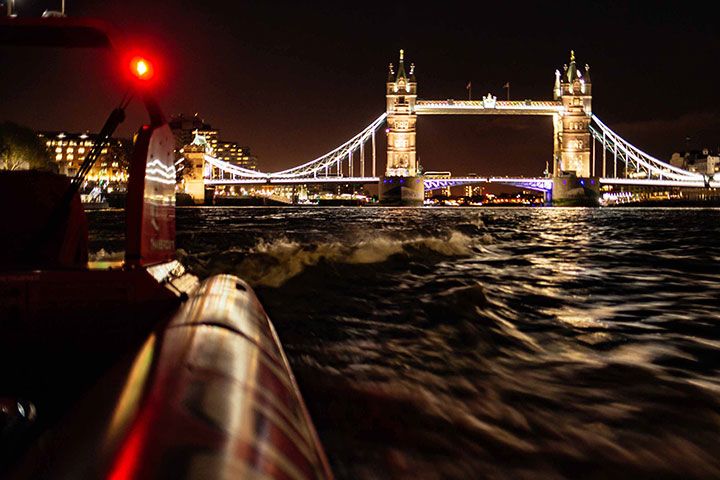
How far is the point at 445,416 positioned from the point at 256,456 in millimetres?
1805

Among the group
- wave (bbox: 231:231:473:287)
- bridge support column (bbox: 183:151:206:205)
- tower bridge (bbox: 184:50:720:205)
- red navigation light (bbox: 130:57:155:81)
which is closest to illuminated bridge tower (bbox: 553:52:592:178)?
tower bridge (bbox: 184:50:720:205)

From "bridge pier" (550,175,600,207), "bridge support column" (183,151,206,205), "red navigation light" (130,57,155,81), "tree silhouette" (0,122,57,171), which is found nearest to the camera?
"red navigation light" (130,57,155,81)

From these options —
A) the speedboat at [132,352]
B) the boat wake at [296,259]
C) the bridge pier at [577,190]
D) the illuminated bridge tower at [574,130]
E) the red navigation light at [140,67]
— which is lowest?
the boat wake at [296,259]

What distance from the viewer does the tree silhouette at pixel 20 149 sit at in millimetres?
46062

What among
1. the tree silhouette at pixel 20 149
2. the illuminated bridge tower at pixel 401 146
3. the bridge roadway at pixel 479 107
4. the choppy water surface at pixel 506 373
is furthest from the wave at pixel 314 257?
the bridge roadway at pixel 479 107

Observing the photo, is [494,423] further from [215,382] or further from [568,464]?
[215,382]

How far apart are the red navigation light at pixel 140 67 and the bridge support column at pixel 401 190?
9233 centimetres

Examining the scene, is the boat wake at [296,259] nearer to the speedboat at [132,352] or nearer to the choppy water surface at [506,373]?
the choppy water surface at [506,373]

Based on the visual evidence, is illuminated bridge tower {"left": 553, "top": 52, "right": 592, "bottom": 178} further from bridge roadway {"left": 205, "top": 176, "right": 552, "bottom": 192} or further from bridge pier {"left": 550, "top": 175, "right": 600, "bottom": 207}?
bridge roadway {"left": 205, "top": 176, "right": 552, "bottom": 192}

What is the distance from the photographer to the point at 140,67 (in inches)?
103

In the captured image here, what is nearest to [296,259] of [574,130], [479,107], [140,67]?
[140,67]

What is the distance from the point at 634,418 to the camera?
2547mm

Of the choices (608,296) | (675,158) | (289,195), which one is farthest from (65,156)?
(675,158)

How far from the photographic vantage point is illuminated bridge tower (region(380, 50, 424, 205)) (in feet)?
313
